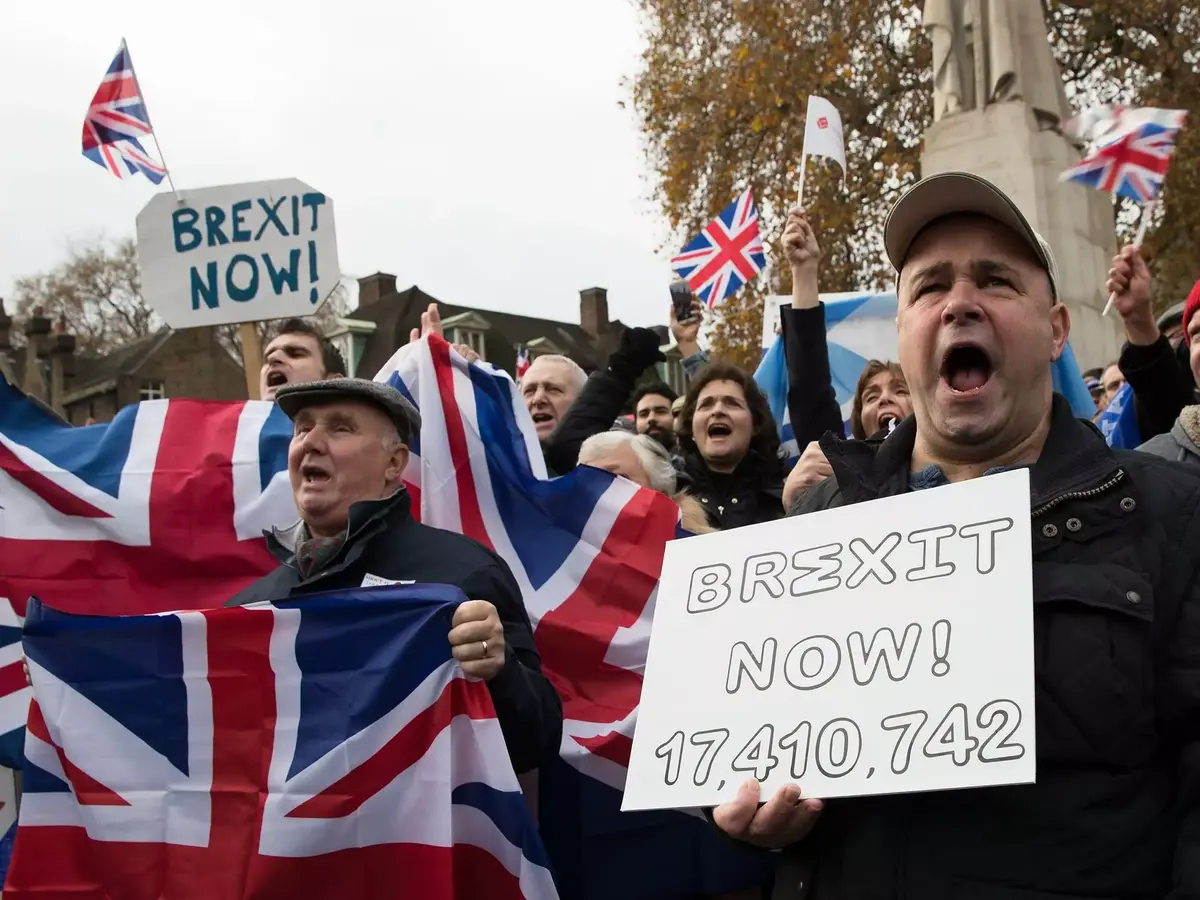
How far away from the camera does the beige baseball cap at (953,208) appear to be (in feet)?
6.00

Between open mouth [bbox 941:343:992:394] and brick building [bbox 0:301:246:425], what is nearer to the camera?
open mouth [bbox 941:343:992:394]

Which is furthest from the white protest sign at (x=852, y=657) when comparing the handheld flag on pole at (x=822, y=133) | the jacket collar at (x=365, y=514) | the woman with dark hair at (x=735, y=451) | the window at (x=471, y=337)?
the window at (x=471, y=337)

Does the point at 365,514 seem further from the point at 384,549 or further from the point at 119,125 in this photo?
the point at 119,125

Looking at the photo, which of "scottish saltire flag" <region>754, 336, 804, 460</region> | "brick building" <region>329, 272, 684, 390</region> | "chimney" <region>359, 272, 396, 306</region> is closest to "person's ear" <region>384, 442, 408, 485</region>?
"scottish saltire flag" <region>754, 336, 804, 460</region>

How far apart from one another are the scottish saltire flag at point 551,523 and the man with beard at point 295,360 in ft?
1.07

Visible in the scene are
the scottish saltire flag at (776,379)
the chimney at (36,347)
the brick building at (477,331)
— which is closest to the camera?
the scottish saltire flag at (776,379)

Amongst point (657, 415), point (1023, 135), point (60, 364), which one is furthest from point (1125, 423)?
point (60, 364)

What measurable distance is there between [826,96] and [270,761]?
17223 mm

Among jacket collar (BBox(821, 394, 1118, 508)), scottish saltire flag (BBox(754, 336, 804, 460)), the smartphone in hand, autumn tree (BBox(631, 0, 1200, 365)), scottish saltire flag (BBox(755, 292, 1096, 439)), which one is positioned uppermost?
autumn tree (BBox(631, 0, 1200, 365))

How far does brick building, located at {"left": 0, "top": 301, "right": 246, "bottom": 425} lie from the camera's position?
38906 mm

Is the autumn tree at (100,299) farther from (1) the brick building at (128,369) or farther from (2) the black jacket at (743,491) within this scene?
(2) the black jacket at (743,491)

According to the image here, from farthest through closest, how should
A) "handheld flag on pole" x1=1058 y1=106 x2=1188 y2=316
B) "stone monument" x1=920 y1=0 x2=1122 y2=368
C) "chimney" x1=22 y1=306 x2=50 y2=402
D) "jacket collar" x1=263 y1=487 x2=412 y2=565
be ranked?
"chimney" x1=22 y1=306 x2=50 y2=402 < "stone monument" x1=920 y1=0 x2=1122 y2=368 < "handheld flag on pole" x1=1058 y1=106 x2=1188 y2=316 < "jacket collar" x1=263 y1=487 x2=412 y2=565

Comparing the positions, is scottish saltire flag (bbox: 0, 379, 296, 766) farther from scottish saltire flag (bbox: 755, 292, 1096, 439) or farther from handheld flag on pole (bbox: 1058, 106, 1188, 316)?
handheld flag on pole (bbox: 1058, 106, 1188, 316)

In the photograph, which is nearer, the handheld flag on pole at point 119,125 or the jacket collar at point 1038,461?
the jacket collar at point 1038,461
